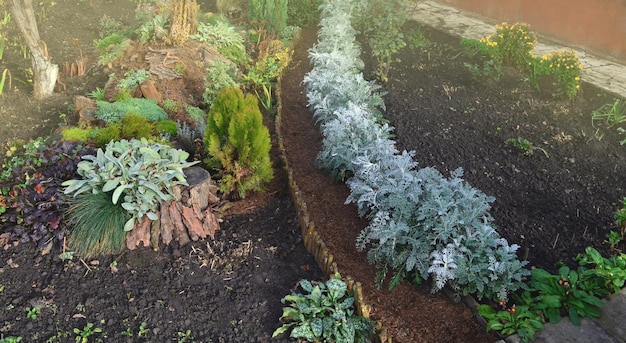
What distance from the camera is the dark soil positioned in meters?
3.33

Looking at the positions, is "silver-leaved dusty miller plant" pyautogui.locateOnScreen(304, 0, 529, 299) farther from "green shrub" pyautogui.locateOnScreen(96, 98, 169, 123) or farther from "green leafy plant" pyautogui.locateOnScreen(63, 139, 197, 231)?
"green shrub" pyautogui.locateOnScreen(96, 98, 169, 123)

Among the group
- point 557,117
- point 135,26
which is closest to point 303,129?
point 557,117

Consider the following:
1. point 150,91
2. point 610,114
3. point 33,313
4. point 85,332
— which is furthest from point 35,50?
point 610,114

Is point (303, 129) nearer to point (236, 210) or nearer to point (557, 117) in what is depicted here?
point (236, 210)

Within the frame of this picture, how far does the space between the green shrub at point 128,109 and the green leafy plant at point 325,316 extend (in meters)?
2.69

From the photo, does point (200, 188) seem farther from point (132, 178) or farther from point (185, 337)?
point (185, 337)

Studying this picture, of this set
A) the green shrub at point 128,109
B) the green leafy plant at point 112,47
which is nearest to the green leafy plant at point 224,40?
the green leafy plant at point 112,47

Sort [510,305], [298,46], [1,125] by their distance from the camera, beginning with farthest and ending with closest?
[298,46] → [1,125] → [510,305]

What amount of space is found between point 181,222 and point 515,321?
260cm

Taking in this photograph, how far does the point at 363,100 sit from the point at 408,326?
3023 mm

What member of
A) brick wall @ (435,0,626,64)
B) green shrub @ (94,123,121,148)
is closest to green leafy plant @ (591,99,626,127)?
brick wall @ (435,0,626,64)

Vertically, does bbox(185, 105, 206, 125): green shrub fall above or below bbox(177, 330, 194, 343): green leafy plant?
above

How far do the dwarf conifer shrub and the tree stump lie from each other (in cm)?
26

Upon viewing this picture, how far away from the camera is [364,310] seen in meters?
3.26
